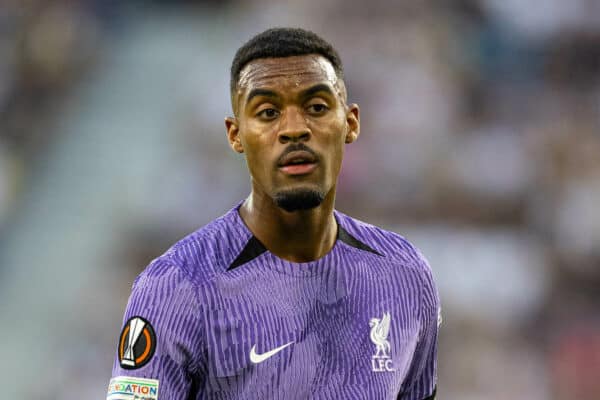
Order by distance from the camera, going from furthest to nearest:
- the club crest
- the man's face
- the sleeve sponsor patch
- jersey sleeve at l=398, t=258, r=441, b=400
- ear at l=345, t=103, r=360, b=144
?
jersey sleeve at l=398, t=258, r=441, b=400 → ear at l=345, t=103, r=360, b=144 → the club crest → the man's face → the sleeve sponsor patch

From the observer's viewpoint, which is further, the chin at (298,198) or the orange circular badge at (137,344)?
the chin at (298,198)

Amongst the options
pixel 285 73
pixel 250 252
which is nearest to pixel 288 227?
pixel 250 252

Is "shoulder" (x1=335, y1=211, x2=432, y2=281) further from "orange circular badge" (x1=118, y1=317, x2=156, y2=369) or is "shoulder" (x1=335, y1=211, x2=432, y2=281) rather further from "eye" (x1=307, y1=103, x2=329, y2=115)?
"orange circular badge" (x1=118, y1=317, x2=156, y2=369)

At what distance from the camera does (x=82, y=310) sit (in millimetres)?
8602

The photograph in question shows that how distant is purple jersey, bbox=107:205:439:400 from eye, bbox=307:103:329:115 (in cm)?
42

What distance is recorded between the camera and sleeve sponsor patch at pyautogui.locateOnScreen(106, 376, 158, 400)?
9.22 ft

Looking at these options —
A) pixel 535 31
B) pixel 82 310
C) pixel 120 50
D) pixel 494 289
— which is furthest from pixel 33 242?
pixel 535 31

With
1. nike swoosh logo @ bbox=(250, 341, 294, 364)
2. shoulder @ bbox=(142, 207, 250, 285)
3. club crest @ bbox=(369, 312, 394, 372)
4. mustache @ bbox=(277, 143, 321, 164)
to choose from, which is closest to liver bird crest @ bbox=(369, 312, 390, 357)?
club crest @ bbox=(369, 312, 394, 372)

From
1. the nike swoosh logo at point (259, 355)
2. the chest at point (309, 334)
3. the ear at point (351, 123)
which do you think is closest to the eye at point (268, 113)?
the ear at point (351, 123)

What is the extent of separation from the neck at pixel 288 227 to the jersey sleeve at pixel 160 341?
0.32m

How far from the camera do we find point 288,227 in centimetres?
309

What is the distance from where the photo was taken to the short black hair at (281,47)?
2998 millimetres

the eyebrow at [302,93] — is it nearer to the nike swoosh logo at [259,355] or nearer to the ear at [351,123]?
the ear at [351,123]

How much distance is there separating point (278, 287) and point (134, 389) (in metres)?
0.50
